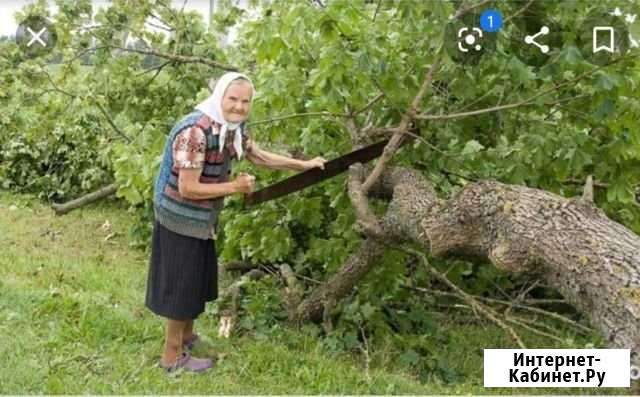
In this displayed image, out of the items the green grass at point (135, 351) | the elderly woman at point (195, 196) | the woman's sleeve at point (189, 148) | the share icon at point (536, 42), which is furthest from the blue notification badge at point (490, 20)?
the green grass at point (135, 351)

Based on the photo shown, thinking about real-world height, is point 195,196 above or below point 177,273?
above

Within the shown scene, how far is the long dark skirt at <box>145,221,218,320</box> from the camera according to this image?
11.0 feet

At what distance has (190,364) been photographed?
A: 3.49 meters

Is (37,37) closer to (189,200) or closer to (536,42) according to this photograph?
(189,200)

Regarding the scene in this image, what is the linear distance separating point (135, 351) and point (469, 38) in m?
2.11

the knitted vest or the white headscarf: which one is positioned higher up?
the white headscarf

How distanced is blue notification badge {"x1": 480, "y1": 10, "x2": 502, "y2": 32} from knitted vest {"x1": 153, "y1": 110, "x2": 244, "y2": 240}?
108cm

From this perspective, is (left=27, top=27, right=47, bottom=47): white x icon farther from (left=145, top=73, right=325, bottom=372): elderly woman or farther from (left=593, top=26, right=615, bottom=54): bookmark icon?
(left=593, top=26, right=615, bottom=54): bookmark icon

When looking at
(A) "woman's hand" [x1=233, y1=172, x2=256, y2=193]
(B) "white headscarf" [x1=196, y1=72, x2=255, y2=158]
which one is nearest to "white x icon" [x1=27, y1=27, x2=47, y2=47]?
(B) "white headscarf" [x1=196, y1=72, x2=255, y2=158]

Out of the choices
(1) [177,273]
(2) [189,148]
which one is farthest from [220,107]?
(1) [177,273]

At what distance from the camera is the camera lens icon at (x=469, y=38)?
285 centimetres

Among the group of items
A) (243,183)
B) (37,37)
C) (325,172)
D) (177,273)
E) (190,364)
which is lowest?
(190,364)

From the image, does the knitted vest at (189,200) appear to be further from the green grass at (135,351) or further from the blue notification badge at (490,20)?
the blue notification badge at (490,20)

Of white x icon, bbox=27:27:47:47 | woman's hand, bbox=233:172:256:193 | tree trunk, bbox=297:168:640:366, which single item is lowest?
tree trunk, bbox=297:168:640:366
